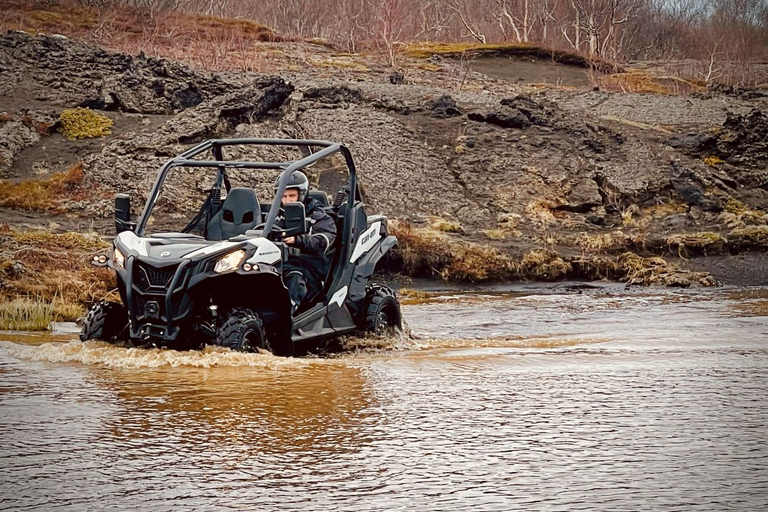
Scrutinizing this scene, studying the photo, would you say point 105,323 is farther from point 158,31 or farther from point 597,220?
point 158,31

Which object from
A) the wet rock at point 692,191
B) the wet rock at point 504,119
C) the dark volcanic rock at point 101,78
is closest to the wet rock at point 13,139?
the dark volcanic rock at point 101,78

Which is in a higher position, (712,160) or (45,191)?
(712,160)

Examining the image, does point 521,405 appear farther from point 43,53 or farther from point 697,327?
point 43,53

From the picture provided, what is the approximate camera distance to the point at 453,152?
24797mm

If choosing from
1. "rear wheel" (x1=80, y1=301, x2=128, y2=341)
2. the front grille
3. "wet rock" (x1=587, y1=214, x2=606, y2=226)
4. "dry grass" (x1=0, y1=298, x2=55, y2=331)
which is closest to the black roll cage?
"rear wheel" (x1=80, y1=301, x2=128, y2=341)

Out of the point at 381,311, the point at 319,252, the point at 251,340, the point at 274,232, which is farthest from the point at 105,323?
the point at 381,311

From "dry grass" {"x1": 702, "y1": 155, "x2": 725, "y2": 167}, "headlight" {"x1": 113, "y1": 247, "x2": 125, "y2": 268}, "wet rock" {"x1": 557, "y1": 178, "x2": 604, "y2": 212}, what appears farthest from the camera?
"dry grass" {"x1": 702, "y1": 155, "x2": 725, "y2": 167}

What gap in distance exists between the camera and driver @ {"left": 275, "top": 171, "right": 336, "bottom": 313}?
918 cm

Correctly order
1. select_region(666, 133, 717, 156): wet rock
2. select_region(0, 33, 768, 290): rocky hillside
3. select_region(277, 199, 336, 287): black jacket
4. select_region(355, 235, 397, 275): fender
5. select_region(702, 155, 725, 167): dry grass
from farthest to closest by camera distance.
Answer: select_region(666, 133, 717, 156): wet rock, select_region(702, 155, 725, 167): dry grass, select_region(0, 33, 768, 290): rocky hillside, select_region(355, 235, 397, 275): fender, select_region(277, 199, 336, 287): black jacket

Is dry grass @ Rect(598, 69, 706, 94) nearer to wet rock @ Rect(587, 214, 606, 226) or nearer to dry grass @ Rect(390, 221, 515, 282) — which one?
wet rock @ Rect(587, 214, 606, 226)

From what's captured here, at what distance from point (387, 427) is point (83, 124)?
61.8ft

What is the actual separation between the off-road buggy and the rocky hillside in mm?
9388

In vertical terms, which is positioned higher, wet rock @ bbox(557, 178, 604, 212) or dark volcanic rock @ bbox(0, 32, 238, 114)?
dark volcanic rock @ bbox(0, 32, 238, 114)

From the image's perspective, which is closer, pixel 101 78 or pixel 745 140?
pixel 745 140
